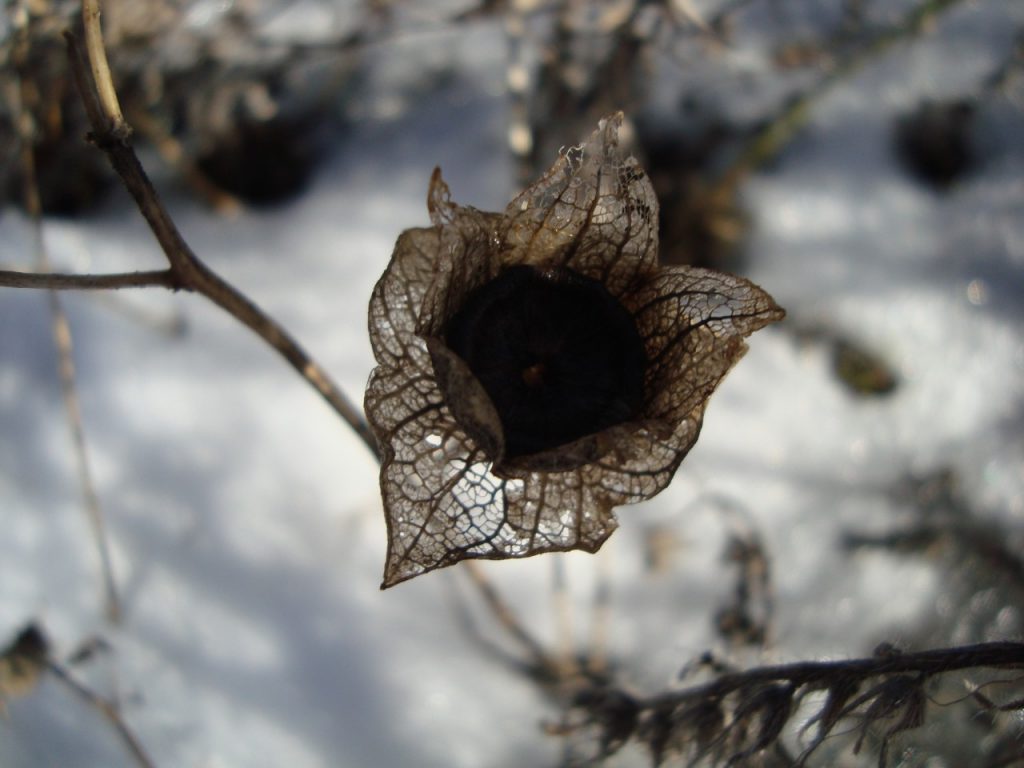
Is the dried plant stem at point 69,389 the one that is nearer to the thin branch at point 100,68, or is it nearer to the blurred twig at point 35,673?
the blurred twig at point 35,673

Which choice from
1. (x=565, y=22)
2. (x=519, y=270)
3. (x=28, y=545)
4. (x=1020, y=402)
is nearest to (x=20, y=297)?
(x=28, y=545)

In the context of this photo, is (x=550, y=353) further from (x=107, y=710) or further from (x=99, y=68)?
(x=107, y=710)

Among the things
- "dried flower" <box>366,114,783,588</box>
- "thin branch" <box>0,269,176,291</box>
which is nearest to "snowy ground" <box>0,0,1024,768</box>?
"dried flower" <box>366,114,783,588</box>

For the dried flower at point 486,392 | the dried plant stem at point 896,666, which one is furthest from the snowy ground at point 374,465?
the dried flower at point 486,392

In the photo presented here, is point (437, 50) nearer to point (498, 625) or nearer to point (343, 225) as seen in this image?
point (343, 225)

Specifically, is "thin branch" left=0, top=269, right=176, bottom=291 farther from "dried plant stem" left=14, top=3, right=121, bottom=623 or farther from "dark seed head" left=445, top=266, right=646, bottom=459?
"dried plant stem" left=14, top=3, right=121, bottom=623

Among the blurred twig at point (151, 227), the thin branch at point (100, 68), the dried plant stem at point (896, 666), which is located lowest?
the dried plant stem at point (896, 666)

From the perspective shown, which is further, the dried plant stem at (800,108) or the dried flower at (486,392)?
the dried plant stem at (800,108)
